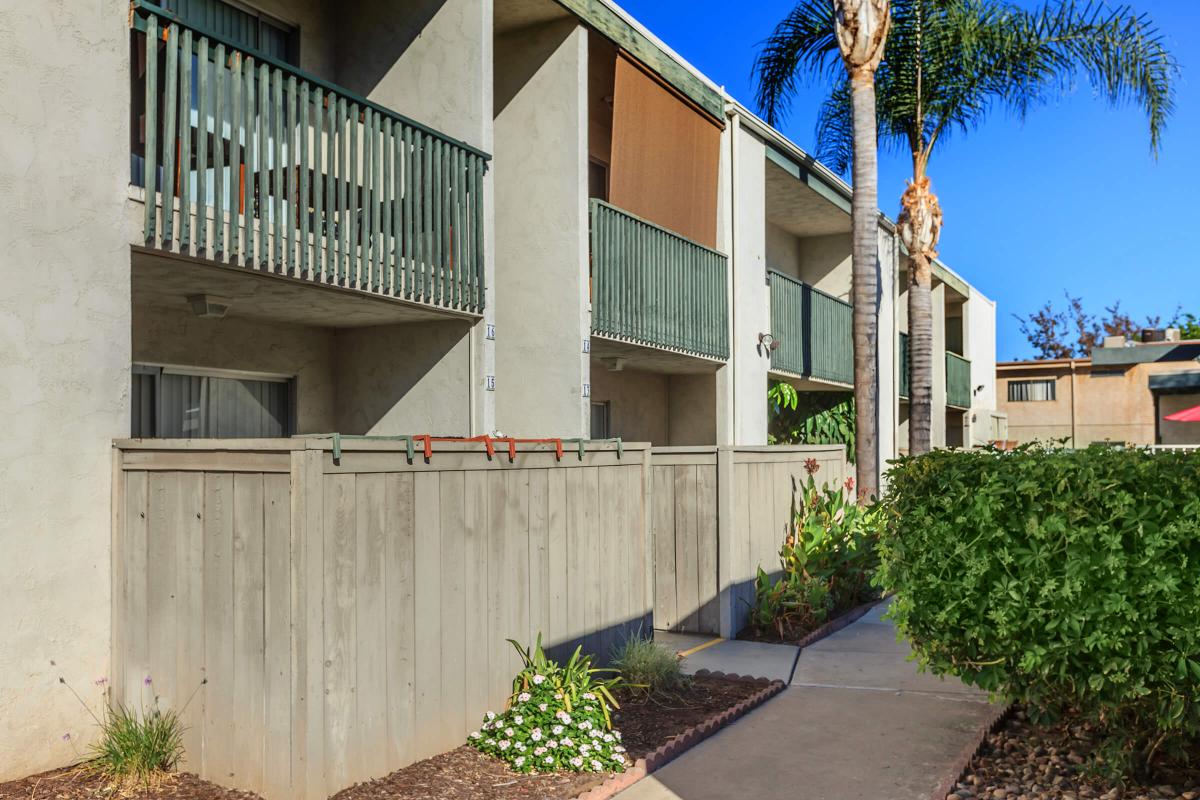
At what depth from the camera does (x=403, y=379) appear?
9.07 metres

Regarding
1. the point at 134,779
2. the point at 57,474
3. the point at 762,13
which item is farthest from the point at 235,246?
the point at 762,13

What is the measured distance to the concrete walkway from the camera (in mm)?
5320

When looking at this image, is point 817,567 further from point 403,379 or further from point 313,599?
point 313,599

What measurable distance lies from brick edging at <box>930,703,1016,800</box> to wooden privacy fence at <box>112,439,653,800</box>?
100 inches

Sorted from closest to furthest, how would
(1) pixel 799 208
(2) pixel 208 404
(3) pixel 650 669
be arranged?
(3) pixel 650 669, (2) pixel 208 404, (1) pixel 799 208

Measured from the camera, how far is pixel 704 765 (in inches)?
224

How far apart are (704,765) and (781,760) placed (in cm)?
46

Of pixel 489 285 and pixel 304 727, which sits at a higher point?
pixel 489 285

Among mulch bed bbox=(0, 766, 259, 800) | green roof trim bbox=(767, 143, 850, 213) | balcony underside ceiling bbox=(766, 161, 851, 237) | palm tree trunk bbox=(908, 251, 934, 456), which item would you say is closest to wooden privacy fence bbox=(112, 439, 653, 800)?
mulch bed bbox=(0, 766, 259, 800)

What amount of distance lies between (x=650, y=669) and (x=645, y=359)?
5.88 metres

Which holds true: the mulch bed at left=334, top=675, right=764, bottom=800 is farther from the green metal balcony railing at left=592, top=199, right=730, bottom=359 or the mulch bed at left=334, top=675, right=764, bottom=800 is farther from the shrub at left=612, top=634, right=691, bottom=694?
the green metal balcony railing at left=592, top=199, right=730, bottom=359

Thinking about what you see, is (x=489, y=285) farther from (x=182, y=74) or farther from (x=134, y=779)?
(x=134, y=779)

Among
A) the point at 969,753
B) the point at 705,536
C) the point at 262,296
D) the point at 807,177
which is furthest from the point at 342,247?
the point at 807,177

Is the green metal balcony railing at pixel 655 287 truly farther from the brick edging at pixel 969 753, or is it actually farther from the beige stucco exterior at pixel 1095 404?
the beige stucco exterior at pixel 1095 404
